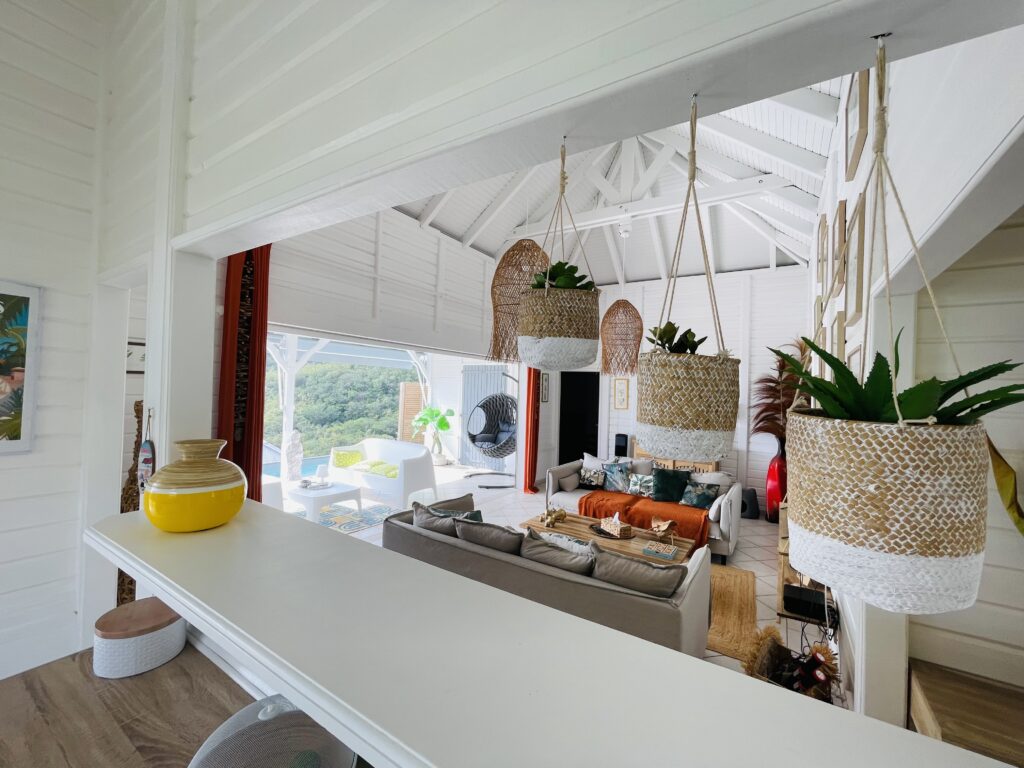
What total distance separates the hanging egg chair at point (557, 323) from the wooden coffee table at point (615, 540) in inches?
98.7

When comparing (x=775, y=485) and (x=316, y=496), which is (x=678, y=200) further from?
(x=316, y=496)

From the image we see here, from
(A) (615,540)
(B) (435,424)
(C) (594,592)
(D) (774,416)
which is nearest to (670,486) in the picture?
(A) (615,540)

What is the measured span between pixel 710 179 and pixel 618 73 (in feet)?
19.2

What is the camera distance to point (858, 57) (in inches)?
22.3

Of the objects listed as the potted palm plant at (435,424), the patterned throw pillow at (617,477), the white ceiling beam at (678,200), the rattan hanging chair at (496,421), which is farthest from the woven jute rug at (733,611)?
the potted palm plant at (435,424)

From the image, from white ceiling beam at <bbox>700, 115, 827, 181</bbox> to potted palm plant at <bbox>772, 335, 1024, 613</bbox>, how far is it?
369 cm

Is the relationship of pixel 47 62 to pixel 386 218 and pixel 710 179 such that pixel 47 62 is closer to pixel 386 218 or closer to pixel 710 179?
pixel 386 218

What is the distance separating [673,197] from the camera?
4.67 metres

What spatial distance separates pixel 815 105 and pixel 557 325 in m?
2.90

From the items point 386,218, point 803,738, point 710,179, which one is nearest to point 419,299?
point 386,218

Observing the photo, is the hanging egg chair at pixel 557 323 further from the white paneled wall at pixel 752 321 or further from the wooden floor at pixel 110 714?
the white paneled wall at pixel 752 321

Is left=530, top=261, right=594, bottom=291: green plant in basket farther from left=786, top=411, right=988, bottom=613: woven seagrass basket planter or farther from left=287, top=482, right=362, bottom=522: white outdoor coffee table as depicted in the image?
left=287, top=482, right=362, bottom=522: white outdoor coffee table

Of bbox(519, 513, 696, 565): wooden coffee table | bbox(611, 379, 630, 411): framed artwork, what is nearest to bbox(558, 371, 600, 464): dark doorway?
bbox(611, 379, 630, 411): framed artwork

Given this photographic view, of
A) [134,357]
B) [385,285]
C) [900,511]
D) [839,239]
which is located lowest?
[900,511]
